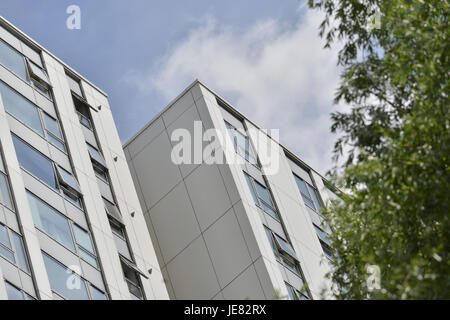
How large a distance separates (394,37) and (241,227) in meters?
15.9

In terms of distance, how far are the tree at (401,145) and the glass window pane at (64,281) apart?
33.6 feet

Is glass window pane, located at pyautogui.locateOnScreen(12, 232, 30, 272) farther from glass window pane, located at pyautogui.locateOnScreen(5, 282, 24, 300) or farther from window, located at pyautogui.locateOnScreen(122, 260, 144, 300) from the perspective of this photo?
window, located at pyautogui.locateOnScreen(122, 260, 144, 300)

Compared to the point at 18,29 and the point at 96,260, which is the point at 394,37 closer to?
the point at 96,260

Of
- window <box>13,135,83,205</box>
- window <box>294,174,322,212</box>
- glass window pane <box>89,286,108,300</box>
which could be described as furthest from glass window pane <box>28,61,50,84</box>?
window <box>294,174,322,212</box>

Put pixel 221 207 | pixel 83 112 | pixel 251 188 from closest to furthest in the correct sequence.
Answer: pixel 221 207 < pixel 83 112 < pixel 251 188

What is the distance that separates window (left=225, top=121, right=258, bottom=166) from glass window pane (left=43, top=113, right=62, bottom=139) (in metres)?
8.17

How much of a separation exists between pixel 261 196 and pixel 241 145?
108 inches

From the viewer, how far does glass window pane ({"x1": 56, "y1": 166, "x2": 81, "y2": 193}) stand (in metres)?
26.9

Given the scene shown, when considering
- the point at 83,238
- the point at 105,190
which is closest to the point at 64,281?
the point at 83,238

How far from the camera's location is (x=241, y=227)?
30266 mm

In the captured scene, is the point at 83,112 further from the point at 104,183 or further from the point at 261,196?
the point at 261,196

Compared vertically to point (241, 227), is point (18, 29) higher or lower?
higher

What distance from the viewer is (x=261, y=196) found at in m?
33.3
